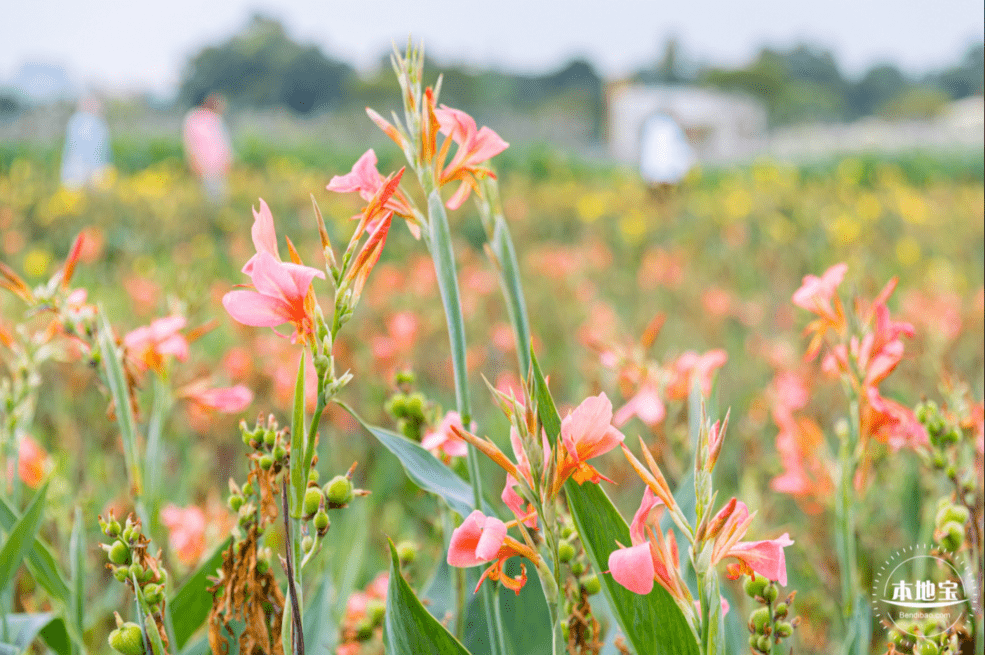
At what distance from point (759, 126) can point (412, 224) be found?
59664 mm

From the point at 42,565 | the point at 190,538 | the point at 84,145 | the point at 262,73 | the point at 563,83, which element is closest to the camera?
the point at 42,565

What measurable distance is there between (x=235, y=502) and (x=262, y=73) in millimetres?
57498

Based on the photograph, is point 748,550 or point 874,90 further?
point 874,90

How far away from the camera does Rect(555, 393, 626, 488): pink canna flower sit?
1.54 ft

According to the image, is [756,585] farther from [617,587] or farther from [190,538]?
[190,538]

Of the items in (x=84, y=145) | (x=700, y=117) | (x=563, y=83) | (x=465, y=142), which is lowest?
(x=465, y=142)

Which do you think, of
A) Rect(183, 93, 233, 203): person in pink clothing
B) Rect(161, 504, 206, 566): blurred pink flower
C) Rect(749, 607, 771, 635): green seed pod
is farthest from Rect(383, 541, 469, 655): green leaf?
Rect(183, 93, 233, 203): person in pink clothing

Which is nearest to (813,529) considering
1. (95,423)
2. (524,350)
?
(524,350)

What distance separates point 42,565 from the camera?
2.44ft

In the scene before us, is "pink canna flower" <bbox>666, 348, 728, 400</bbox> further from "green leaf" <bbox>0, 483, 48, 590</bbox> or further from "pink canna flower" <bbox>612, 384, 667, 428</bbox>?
"green leaf" <bbox>0, 483, 48, 590</bbox>

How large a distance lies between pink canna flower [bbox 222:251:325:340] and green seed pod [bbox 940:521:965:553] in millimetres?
609

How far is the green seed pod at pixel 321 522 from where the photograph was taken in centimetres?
49

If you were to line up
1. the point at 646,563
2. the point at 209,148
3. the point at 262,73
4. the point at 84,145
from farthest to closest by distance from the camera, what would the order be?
the point at 262,73, the point at 84,145, the point at 209,148, the point at 646,563

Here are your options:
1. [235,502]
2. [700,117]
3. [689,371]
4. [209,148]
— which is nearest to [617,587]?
[235,502]
